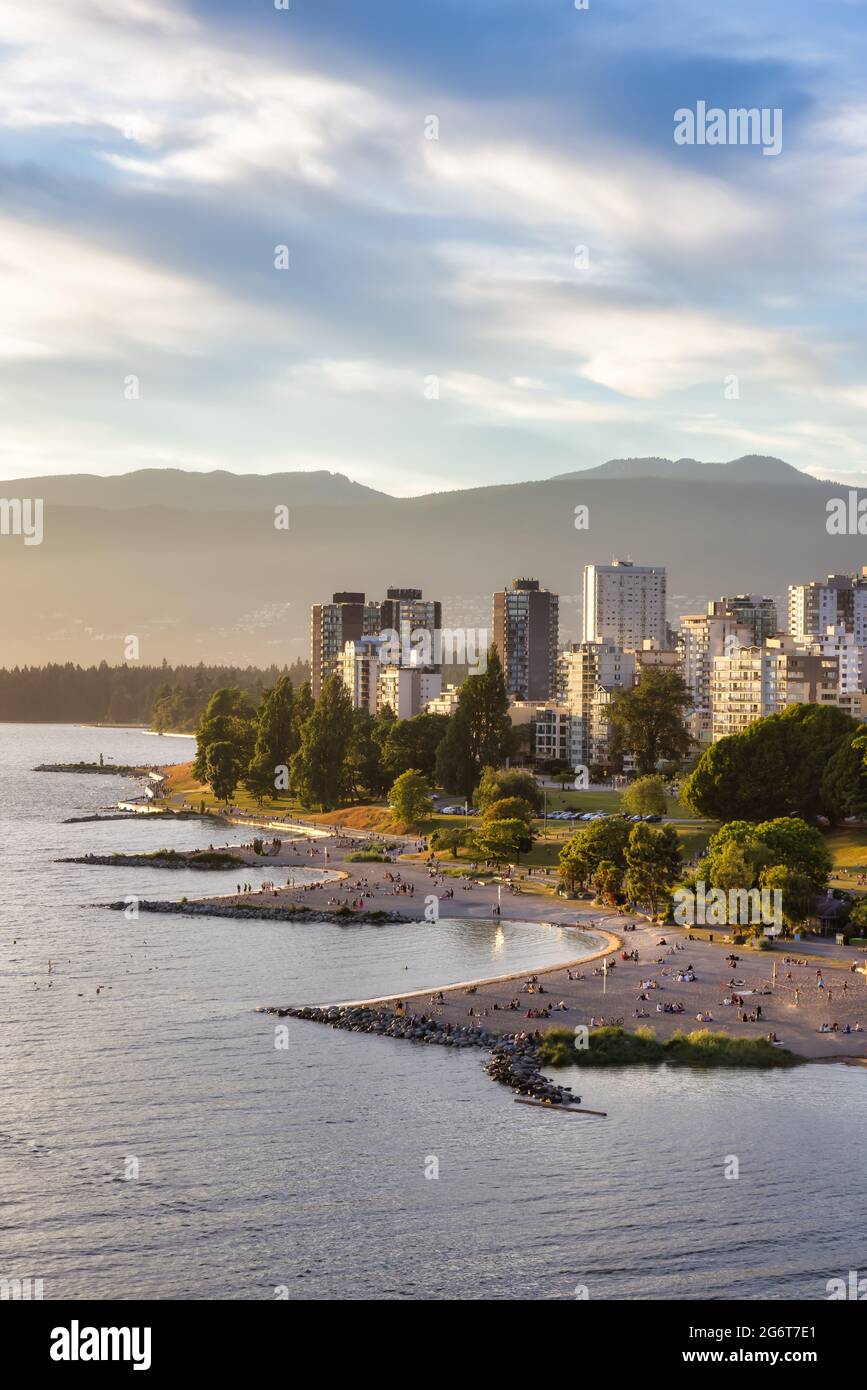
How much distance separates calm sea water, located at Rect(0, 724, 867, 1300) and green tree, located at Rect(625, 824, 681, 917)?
28.6 m

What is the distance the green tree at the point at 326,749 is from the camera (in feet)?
497

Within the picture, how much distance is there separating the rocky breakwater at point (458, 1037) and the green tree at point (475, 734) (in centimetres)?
7454

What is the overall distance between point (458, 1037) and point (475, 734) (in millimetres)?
81413

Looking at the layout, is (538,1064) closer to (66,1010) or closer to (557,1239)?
(557,1239)

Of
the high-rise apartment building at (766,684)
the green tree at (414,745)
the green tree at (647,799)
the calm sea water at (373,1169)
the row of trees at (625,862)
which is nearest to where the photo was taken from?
the calm sea water at (373,1169)

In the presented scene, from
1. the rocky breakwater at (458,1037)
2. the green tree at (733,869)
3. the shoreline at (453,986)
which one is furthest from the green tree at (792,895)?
the rocky breakwater at (458,1037)

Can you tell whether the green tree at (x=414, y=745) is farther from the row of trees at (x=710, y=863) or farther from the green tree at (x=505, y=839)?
the row of trees at (x=710, y=863)

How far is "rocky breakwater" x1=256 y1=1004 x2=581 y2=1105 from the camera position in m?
53.6

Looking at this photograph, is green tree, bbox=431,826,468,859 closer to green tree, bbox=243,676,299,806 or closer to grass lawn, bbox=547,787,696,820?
grass lawn, bbox=547,787,696,820

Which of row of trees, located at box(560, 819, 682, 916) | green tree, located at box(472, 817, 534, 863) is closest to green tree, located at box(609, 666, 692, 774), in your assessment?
green tree, located at box(472, 817, 534, 863)

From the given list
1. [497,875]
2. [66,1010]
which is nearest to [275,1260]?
[66,1010]

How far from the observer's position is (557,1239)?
1590 inches

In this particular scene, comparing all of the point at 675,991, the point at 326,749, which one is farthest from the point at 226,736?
the point at 675,991
